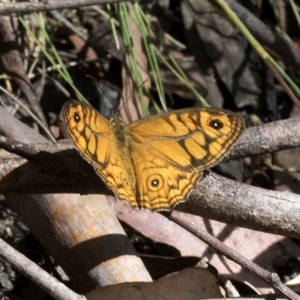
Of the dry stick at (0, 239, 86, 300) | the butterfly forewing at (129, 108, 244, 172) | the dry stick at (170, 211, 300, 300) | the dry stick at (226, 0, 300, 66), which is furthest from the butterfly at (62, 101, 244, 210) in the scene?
the dry stick at (226, 0, 300, 66)

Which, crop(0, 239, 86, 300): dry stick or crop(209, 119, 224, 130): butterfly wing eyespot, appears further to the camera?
crop(209, 119, 224, 130): butterfly wing eyespot

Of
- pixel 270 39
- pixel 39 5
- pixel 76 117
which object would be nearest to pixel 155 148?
pixel 76 117

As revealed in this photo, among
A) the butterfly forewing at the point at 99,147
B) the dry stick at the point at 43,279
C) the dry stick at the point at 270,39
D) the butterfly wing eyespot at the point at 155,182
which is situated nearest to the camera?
the dry stick at the point at 43,279

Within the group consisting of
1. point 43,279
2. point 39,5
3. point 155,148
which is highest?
→ point 39,5

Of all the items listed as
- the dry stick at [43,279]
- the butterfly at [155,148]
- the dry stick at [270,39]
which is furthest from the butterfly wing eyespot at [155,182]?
the dry stick at [270,39]

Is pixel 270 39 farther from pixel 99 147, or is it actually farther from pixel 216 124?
pixel 99 147

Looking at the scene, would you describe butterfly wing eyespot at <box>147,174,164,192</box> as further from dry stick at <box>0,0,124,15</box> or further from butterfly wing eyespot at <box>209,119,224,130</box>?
dry stick at <box>0,0,124,15</box>

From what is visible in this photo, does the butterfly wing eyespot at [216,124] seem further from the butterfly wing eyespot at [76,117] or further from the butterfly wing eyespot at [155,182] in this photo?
the butterfly wing eyespot at [76,117]

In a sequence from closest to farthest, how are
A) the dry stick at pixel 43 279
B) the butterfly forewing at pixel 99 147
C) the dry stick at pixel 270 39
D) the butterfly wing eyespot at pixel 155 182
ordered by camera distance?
the dry stick at pixel 43 279, the butterfly forewing at pixel 99 147, the butterfly wing eyespot at pixel 155 182, the dry stick at pixel 270 39
